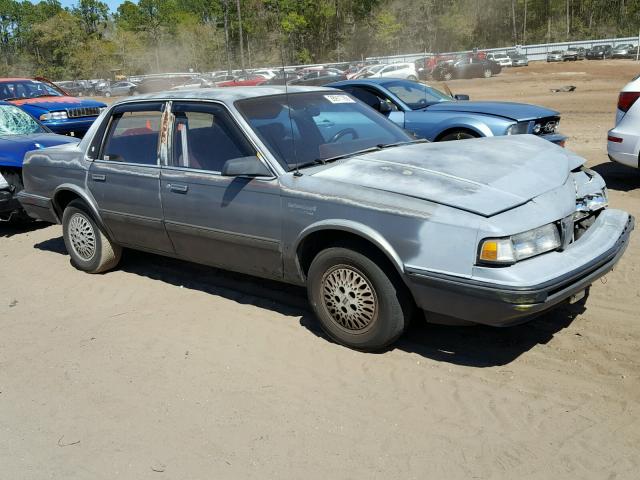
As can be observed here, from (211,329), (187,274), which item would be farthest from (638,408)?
(187,274)

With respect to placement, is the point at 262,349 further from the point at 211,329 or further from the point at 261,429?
the point at 261,429

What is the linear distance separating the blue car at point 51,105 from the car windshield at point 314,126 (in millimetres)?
9702

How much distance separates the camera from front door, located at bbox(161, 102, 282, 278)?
173 inches

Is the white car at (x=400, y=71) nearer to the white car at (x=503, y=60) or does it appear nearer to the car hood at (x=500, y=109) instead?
the white car at (x=503, y=60)

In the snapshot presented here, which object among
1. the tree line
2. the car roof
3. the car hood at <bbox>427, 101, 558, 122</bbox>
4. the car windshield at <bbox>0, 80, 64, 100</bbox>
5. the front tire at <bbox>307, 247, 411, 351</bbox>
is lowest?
the front tire at <bbox>307, 247, 411, 351</bbox>

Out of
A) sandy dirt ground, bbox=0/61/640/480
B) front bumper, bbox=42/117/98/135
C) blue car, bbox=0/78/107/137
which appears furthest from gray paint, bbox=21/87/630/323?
blue car, bbox=0/78/107/137

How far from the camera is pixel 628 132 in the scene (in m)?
7.55

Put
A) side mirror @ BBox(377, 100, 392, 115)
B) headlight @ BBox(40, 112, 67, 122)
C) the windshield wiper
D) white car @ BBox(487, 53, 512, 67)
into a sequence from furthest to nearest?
white car @ BBox(487, 53, 512, 67) → headlight @ BBox(40, 112, 67, 122) → side mirror @ BBox(377, 100, 392, 115) → the windshield wiper

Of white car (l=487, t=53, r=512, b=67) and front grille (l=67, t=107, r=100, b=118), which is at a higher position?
white car (l=487, t=53, r=512, b=67)

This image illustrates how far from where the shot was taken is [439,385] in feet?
12.2

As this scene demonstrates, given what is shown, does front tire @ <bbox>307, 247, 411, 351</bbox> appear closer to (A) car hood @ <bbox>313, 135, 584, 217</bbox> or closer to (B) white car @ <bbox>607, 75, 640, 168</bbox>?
(A) car hood @ <bbox>313, 135, 584, 217</bbox>

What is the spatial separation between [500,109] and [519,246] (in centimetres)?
546

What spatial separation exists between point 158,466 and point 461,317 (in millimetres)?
1821

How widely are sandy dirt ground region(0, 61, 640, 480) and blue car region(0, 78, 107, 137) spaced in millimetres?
8747
